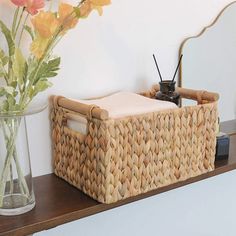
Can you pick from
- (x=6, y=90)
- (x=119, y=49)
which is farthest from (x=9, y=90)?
(x=119, y=49)

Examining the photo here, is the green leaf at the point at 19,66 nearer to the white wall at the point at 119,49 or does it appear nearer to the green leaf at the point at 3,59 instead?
the green leaf at the point at 3,59

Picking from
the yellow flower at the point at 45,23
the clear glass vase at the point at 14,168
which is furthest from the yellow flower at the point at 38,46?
the clear glass vase at the point at 14,168

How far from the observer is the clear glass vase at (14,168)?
73 centimetres

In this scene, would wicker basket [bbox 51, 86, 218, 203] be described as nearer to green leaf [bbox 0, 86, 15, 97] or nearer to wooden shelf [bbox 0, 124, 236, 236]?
wooden shelf [bbox 0, 124, 236, 236]

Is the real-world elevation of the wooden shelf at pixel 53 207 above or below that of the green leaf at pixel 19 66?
below

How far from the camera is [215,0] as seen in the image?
3.74ft

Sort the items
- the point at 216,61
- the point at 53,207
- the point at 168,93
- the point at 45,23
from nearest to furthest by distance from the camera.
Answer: the point at 45,23, the point at 53,207, the point at 168,93, the point at 216,61

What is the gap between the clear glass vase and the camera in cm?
73

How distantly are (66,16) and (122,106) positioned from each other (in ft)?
0.76

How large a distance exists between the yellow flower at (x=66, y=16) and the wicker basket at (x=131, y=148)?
16 centimetres

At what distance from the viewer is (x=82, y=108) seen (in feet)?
2.64

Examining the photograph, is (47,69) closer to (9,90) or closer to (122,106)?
(9,90)

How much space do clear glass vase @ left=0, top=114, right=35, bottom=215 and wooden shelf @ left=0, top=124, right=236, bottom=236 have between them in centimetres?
2

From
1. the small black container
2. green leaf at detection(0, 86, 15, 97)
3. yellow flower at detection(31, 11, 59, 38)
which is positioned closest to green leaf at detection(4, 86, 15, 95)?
green leaf at detection(0, 86, 15, 97)
